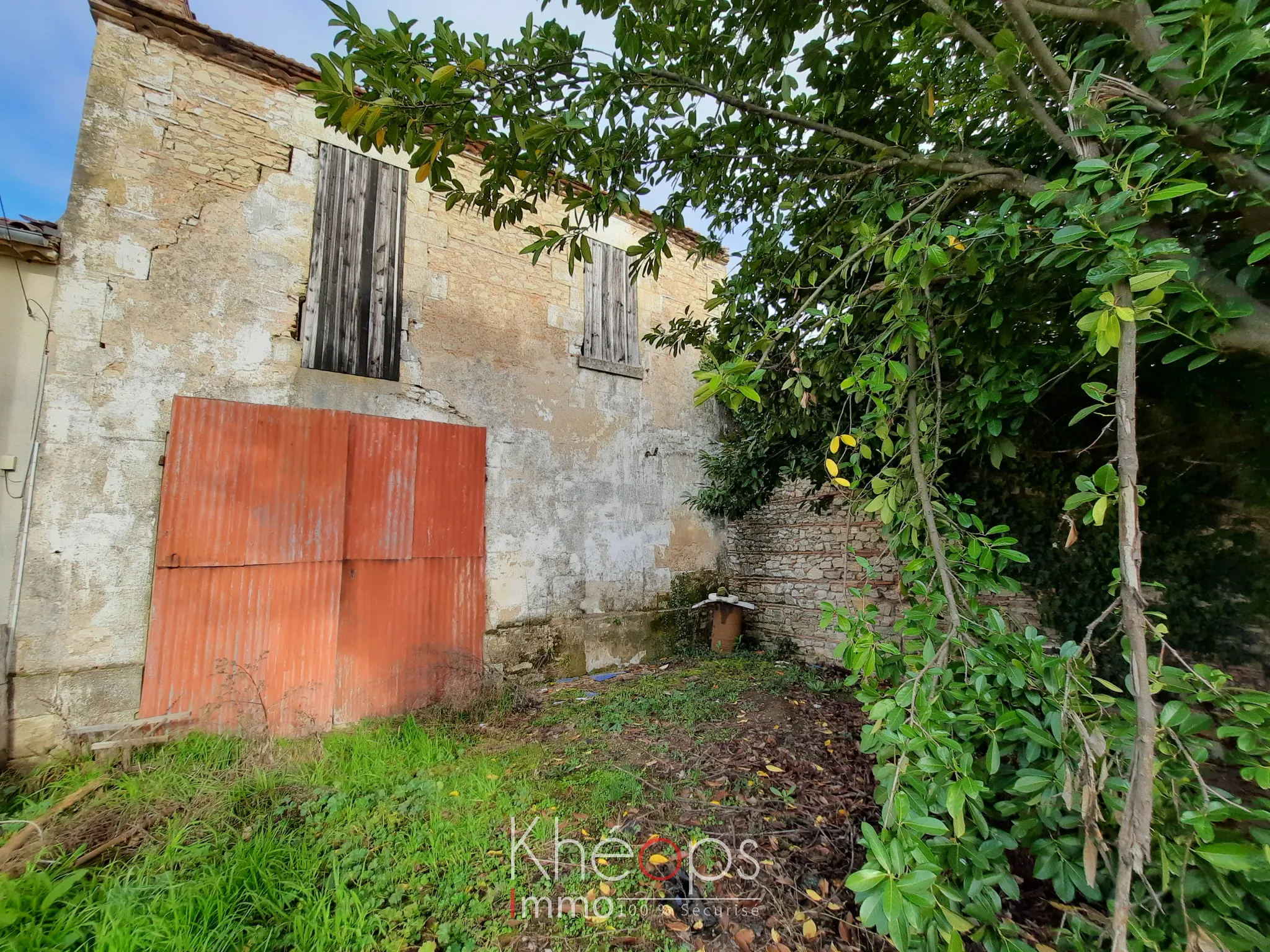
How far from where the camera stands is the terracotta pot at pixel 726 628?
6730 mm

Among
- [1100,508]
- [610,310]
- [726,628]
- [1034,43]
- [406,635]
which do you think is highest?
[610,310]

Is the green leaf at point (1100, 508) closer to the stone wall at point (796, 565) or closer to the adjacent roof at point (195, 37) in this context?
the adjacent roof at point (195, 37)

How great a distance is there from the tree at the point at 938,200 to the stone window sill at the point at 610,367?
3047 mm

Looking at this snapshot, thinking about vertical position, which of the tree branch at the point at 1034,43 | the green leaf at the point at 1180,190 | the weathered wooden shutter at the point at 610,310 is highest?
the weathered wooden shutter at the point at 610,310

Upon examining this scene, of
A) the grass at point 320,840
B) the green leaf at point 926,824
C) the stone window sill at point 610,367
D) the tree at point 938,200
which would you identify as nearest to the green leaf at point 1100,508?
the tree at point 938,200

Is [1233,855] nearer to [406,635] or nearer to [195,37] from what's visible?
[406,635]

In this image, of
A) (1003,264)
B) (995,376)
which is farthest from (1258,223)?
(995,376)

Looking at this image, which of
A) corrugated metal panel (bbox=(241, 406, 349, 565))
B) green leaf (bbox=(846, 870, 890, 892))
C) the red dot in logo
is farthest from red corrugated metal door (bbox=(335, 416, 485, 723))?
green leaf (bbox=(846, 870, 890, 892))

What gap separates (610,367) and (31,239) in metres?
4.89

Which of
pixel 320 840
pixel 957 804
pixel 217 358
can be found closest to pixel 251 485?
pixel 217 358

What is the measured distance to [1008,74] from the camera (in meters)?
1.81

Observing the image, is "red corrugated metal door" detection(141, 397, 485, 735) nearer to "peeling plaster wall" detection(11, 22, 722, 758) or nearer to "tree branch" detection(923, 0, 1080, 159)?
"peeling plaster wall" detection(11, 22, 722, 758)

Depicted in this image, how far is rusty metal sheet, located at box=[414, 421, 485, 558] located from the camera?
484cm

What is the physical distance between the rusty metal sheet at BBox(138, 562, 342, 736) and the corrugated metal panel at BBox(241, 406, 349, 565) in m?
0.14
